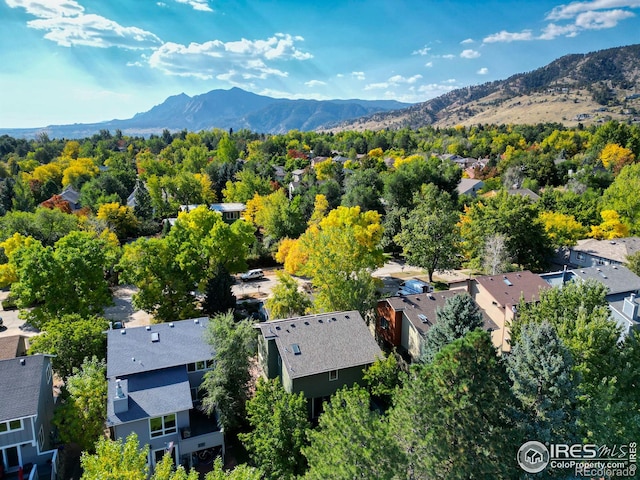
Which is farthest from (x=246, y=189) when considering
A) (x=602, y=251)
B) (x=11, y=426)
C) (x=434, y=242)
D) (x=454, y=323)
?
(x=11, y=426)

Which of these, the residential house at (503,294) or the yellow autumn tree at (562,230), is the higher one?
the yellow autumn tree at (562,230)

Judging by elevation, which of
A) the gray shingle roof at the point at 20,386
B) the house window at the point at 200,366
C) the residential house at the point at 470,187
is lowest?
the house window at the point at 200,366

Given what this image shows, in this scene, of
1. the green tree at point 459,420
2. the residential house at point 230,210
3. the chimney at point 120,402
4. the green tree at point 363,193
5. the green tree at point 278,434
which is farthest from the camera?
the residential house at point 230,210

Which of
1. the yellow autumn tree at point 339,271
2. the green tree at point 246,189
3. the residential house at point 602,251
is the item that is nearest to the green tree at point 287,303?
the yellow autumn tree at point 339,271

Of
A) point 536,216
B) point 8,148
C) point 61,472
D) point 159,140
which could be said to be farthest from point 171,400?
point 8,148

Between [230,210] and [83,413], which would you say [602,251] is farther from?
[230,210]

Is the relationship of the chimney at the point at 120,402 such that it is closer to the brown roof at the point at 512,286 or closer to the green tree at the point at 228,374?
the green tree at the point at 228,374
